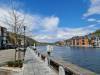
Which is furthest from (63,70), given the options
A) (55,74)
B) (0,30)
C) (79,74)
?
(0,30)

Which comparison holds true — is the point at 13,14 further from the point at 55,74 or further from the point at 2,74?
the point at 55,74

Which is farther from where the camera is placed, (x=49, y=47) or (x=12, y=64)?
(x=49, y=47)

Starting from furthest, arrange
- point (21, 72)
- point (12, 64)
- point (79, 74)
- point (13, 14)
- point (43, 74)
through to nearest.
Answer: point (13, 14)
point (12, 64)
point (21, 72)
point (43, 74)
point (79, 74)

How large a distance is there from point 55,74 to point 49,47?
19.5 ft

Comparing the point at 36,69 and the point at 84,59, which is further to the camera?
the point at 84,59

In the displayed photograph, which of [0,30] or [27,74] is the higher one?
[0,30]

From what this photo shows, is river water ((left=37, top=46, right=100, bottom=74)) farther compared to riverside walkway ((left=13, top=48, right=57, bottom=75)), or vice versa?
river water ((left=37, top=46, right=100, bottom=74))

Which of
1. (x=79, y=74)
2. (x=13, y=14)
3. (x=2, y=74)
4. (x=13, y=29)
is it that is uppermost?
(x=13, y=14)

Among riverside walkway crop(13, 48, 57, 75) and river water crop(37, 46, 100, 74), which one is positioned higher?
riverside walkway crop(13, 48, 57, 75)

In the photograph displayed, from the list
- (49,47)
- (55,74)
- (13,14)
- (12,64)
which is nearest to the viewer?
(55,74)

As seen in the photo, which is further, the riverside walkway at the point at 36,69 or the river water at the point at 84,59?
the river water at the point at 84,59

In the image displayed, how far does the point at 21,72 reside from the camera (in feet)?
44.4

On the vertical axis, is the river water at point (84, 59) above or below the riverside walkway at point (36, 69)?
below

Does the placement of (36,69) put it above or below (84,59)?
above
